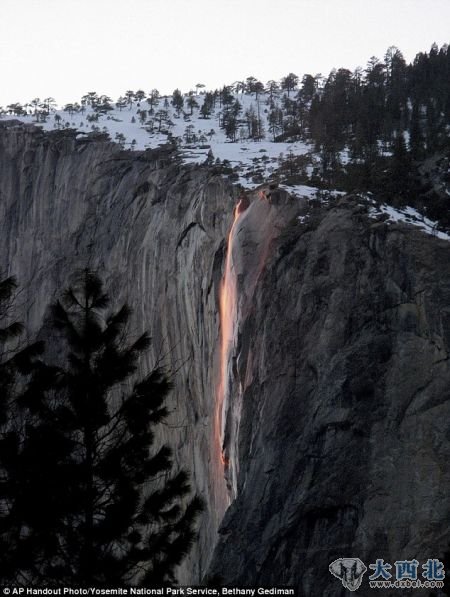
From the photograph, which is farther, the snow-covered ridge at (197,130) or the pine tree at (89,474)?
Answer: the snow-covered ridge at (197,130)

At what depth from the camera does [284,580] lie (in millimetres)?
23250

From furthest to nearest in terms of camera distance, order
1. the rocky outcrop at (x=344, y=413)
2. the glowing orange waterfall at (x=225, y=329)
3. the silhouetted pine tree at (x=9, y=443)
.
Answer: the glowing orange waterfall at (x=225, y=329) → the rocky outcrop at (x=344, y=413) → the silhouetted pine tree at (x=9, y=443)

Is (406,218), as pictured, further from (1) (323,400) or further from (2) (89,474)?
(2) (89,474)

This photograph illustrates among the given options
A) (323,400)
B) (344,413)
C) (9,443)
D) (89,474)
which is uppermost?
(9,443)

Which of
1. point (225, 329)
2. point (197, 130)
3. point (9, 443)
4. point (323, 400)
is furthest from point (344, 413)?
point (197, 130)

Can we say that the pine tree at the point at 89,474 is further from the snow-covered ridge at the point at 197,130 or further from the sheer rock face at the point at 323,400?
the snow-covered ridge at the point at 197,130

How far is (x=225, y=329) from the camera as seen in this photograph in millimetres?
32688

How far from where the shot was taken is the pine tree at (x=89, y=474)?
460 inches

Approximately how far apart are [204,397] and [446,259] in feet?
43.2

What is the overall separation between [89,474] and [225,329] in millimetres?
20538

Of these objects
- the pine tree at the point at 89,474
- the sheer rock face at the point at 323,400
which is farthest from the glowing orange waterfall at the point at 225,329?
the pine tree at the point at 89,474

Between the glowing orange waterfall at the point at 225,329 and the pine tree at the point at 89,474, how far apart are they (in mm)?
17185

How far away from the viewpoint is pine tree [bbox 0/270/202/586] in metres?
11.7

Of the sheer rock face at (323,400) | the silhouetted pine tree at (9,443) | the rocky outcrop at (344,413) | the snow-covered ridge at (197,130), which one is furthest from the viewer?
the snow-covered ridge at (197,130)
